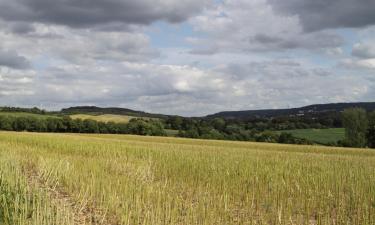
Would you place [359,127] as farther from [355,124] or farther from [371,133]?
[371,133]

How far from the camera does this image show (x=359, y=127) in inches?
3310

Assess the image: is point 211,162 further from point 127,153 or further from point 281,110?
point 281,110

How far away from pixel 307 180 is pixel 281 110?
5881 inches

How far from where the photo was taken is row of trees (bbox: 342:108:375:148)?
76.9 meters

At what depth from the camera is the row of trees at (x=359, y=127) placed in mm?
76906

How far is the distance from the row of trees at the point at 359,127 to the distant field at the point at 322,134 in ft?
9.83

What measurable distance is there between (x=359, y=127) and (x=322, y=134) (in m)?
7.84

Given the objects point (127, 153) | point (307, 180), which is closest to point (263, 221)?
point (307, 180)

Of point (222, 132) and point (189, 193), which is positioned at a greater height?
point (222, 132)

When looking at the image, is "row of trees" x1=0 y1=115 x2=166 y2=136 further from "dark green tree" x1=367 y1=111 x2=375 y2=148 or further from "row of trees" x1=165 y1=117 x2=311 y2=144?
"dark green tree" x1=367 y1=111 x2=375 y2=148

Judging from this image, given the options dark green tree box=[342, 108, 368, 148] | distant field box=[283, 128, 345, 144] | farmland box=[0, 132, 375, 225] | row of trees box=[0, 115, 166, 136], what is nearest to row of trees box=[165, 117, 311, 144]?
row of trees box=[0, 115, 166, 136]

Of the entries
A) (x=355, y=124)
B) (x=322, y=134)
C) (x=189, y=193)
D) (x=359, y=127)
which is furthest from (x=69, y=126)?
(x=189, y=193)

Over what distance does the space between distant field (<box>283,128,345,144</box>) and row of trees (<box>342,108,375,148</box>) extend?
2997 millimetres

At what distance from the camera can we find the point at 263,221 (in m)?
8.62
